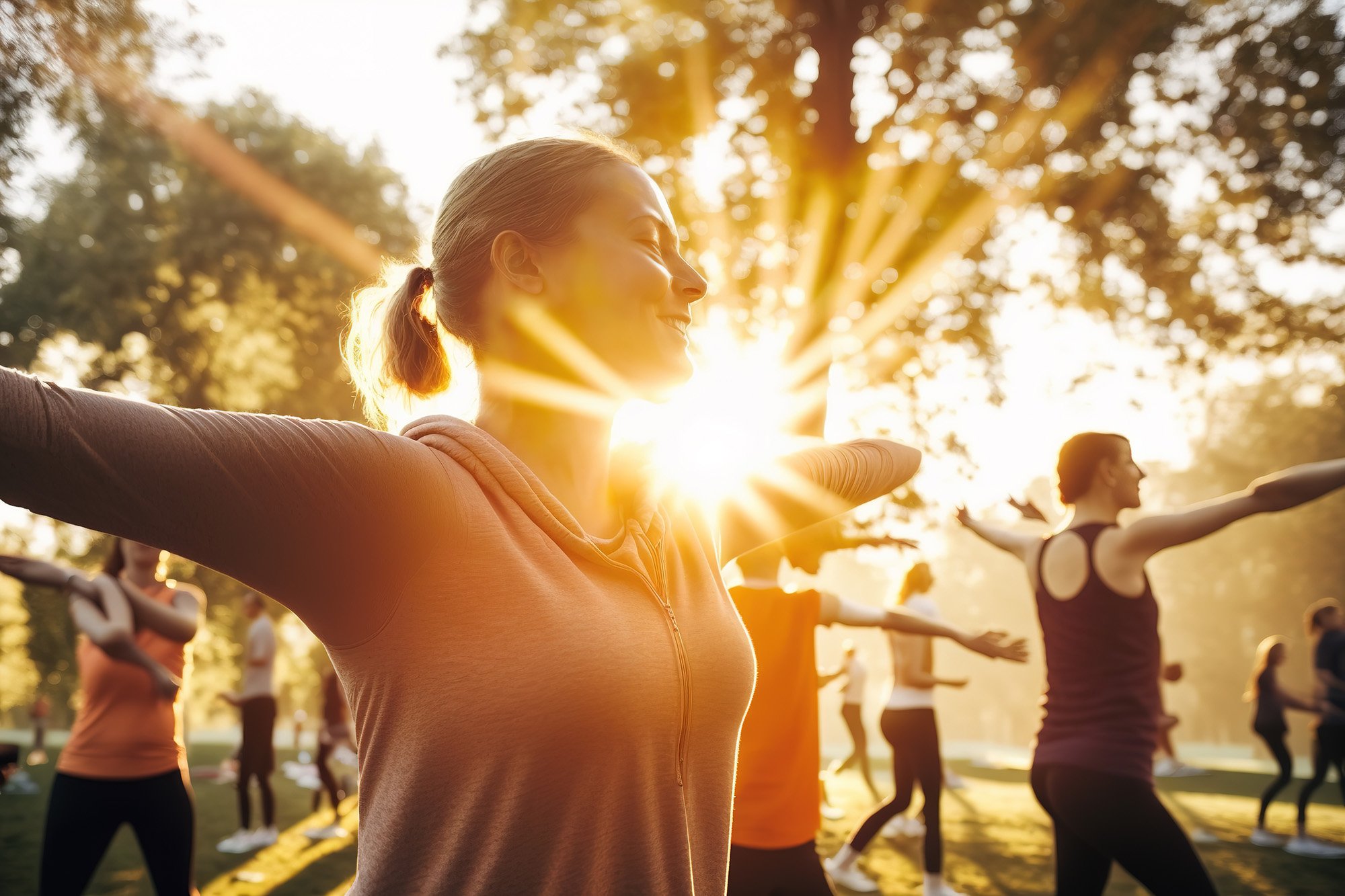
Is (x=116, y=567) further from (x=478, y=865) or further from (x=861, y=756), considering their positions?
(x=861, y=756)

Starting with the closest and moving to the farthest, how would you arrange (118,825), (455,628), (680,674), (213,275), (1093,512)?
(455,628) → (680,674) → (1093,512) → (118,825) → (213,275)

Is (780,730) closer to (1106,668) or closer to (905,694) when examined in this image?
(1106,668)

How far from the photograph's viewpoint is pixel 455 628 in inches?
50.3

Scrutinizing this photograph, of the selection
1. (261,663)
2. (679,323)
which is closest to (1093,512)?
(679,323)

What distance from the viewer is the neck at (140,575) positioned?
5438 mm

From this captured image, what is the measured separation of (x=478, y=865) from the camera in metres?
1.29

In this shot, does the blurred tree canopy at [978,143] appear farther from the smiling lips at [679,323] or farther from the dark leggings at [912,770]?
the smiling lips at [679,323]

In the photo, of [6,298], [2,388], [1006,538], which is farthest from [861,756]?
[6,298]

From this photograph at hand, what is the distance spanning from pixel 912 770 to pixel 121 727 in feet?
19.5

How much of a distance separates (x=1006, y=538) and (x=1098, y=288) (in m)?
9.35

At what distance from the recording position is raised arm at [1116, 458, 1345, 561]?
340cm

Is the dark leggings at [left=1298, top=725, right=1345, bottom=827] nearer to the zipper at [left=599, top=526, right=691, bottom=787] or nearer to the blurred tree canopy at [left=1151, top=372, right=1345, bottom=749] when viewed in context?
the zipper at [left=599, top=526, right=691, bottom=787]

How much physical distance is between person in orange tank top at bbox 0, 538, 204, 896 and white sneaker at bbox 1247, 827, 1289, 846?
10942 millimetres

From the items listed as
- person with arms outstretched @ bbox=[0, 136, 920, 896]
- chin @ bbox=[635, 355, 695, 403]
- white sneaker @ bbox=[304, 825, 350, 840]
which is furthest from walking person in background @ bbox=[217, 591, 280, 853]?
chin @ bbox=[635, 355, 695, 403]
